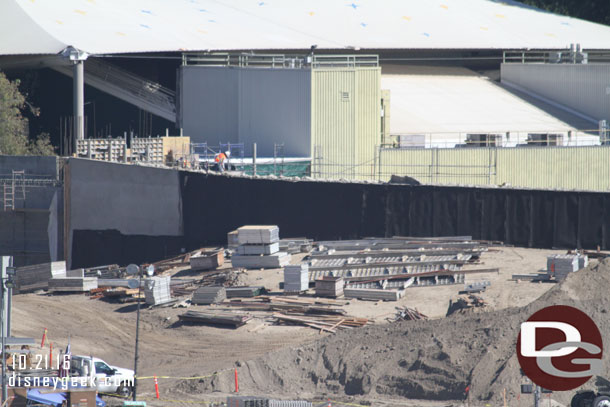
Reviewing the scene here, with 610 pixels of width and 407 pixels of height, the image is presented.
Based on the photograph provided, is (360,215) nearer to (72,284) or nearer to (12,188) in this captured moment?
(72,284)

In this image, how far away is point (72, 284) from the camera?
45219 mm

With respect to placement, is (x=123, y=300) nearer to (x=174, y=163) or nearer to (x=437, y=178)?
(x=174, y=163)

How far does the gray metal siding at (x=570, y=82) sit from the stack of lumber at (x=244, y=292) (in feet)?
123

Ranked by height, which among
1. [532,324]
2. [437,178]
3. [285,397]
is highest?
[437,178]

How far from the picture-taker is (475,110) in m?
69.8

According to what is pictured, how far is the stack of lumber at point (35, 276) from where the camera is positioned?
1834 inches

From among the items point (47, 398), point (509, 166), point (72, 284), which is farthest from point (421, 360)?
point (509, 166)

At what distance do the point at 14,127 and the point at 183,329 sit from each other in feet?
86.3

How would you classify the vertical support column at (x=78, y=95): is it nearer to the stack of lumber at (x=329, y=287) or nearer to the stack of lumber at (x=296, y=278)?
the stack of lumber at (x=296, y=278)

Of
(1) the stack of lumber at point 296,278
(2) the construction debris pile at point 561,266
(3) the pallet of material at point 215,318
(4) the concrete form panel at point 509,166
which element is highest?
(4) the concrete form panel at point 509,166

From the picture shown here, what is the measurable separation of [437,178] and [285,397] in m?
30.2

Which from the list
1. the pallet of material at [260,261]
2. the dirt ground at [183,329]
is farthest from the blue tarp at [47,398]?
the pallet of material at [260,261]

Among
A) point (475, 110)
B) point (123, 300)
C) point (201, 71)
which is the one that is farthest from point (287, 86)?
point (123, 300)

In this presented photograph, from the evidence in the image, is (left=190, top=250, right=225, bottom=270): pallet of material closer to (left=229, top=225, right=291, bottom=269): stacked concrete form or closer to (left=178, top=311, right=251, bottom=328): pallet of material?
(left=229, top=225, right=291, bottom=269): stacked concrete form
